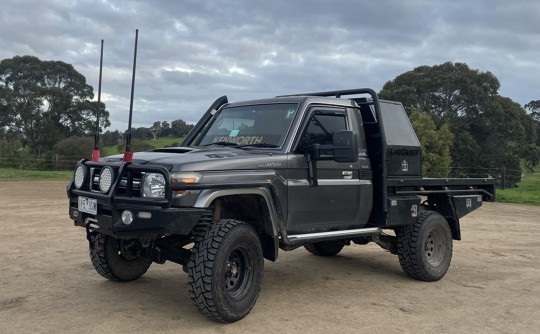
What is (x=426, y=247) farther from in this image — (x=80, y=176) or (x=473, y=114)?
(x=473, y=114)

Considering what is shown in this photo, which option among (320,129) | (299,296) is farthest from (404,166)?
(299,296)

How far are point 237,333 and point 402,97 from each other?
3867 cm

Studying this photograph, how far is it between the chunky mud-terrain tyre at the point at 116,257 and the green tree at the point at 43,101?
42.7 meters

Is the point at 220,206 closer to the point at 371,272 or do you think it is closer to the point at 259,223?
the point at 259,223

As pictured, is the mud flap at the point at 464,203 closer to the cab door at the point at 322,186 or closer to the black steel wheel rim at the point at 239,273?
the cab door at the point at 322,186

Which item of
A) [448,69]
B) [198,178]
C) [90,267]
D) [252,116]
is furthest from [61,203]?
[448,69]

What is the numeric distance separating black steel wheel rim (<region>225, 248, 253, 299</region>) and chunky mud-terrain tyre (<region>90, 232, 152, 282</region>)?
1.23 metres

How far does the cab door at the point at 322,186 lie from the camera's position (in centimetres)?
518

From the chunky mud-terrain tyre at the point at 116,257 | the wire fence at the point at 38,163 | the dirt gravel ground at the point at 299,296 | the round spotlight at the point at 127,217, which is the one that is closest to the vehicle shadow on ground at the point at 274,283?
the dirt gravel ground at the point at 299,296

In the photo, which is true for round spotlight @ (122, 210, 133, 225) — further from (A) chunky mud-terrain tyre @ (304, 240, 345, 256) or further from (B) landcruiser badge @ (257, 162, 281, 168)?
(A) chunky mud-terrain tyre @ (304, 240, 345, 256)

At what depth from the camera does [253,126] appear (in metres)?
5.68

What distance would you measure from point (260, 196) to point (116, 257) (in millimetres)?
2049

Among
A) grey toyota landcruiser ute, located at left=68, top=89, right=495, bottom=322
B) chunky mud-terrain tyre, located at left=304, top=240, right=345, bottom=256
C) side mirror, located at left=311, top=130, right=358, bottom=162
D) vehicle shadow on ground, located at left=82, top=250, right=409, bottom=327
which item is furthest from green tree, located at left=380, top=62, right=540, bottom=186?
side mirror, located at left=311, top=130, right=358, bottom=162

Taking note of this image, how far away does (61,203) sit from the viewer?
14.9 metres
